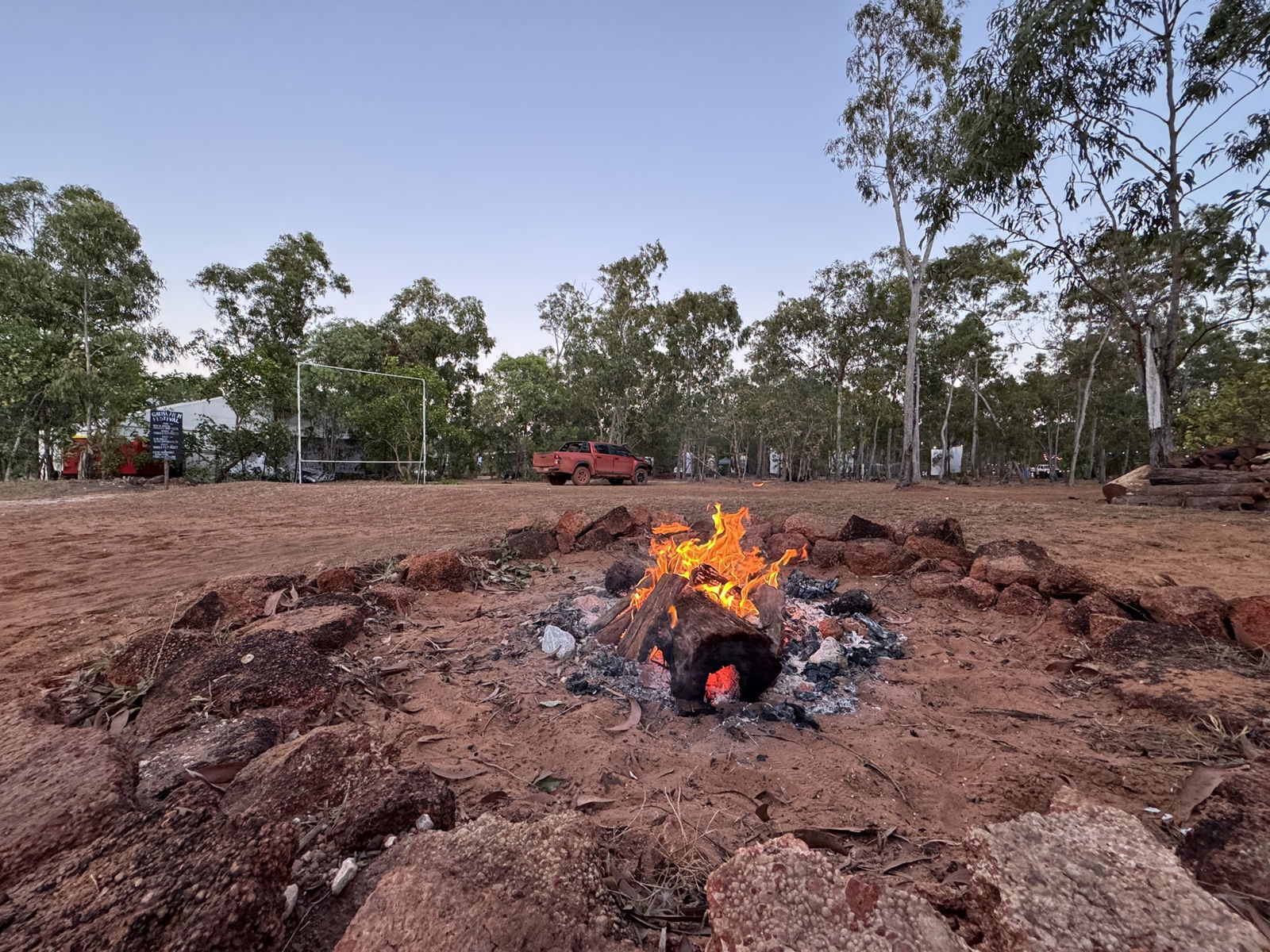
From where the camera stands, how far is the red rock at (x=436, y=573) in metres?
4.56

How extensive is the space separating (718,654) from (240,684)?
239 cm

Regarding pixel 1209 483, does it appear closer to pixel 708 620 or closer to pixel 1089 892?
pixel 708 620

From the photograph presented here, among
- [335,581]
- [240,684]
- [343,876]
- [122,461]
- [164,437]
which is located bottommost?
[343,876]

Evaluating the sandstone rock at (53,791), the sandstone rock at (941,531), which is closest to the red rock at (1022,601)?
the sandstone rock at (941,531)

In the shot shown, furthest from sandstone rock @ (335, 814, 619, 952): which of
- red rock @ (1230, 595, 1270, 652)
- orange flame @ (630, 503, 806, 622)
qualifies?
red rock @ (1230, 595, 1270, 652)

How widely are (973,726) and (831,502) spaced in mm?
9974

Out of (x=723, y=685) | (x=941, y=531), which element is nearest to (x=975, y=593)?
(x=941, y=531)

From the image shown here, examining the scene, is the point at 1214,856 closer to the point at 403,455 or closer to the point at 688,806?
the point at 688,806

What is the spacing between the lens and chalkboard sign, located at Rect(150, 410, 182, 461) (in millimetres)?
15078

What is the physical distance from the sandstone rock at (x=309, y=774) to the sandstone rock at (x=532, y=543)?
3.72m

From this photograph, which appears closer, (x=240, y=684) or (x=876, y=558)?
(x=240, y=684)

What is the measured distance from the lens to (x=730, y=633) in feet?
9.32

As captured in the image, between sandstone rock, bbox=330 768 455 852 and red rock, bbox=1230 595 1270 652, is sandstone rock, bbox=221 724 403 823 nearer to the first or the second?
sandstone rock, bbox=330 768 455 852

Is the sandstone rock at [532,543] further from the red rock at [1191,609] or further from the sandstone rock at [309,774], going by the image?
the red rock at [1191,609]
